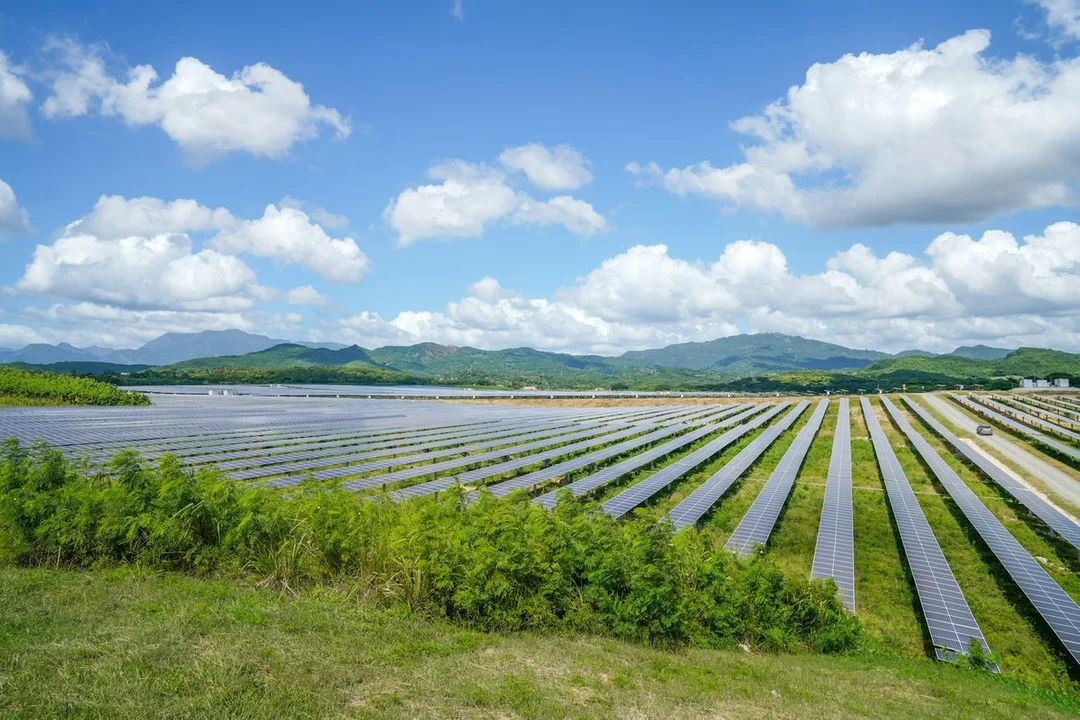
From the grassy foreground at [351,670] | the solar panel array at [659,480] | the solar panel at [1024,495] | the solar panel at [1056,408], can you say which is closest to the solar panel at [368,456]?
the solar panel array at [659,480]

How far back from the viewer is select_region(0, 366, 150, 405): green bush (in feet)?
153

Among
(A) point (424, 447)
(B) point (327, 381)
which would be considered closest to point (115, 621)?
(A) point (424, 447)

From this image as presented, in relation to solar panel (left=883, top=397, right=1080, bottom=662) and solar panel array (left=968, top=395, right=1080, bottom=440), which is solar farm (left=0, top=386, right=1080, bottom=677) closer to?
solar panel (left=883, top=397, right=1080, bottom=662)

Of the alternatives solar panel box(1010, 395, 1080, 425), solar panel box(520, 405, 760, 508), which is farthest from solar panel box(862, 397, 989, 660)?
solar panel box(1010, 395, 1080, 425)

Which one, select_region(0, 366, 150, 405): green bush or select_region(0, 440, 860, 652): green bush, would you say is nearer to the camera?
select_region(0, 440, 860, 652): green bush

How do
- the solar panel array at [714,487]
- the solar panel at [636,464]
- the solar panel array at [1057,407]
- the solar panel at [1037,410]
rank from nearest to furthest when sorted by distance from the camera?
the solar panel array at [714,487]
the solar panel at [636,464]
the solar panel at [1037,410]
the solar panel array at [1057,407]

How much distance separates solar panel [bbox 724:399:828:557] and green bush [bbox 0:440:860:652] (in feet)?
6.02

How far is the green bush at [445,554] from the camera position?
26.9 ft

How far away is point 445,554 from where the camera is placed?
8242 millimetres

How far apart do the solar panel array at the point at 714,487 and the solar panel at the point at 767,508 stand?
1.28 meters

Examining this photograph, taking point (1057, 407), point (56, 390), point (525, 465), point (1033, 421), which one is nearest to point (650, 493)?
point (525, 465)

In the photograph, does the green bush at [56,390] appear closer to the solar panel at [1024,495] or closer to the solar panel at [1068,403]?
the solar panel at [1024,495]

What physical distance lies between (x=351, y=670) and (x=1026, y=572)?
16.0 meters

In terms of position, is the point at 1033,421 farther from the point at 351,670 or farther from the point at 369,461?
the point at 351,670
